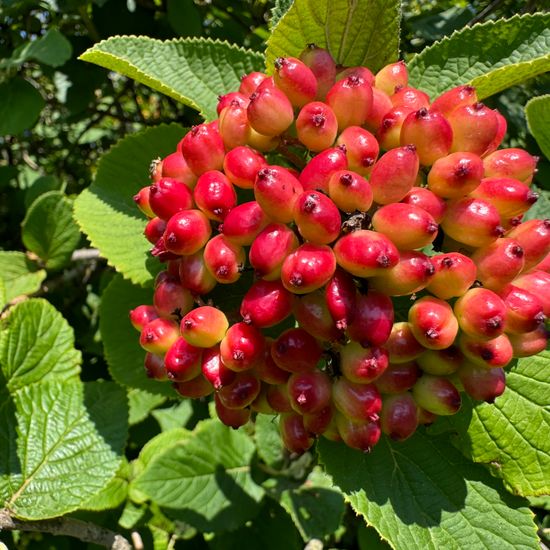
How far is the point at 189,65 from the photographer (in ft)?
5.52

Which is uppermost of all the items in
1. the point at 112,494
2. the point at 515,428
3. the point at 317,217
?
the point at 317,217

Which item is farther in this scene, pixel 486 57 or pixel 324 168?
pixel 486 57

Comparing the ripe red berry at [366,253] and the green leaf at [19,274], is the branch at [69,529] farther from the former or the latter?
the ripe red berry at [366,253]

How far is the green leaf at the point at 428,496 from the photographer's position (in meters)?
1.43

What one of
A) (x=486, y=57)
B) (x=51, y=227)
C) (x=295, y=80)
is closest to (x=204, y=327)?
(x=295, y=80)

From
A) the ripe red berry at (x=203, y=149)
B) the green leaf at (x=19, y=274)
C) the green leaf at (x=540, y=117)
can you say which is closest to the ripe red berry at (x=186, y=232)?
the ripe red berry at (x=203, y=149)

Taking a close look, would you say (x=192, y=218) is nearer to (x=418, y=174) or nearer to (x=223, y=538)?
(x=418, y=174)

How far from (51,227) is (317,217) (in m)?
1.72

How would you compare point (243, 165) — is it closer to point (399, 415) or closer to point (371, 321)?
point (371, 321)

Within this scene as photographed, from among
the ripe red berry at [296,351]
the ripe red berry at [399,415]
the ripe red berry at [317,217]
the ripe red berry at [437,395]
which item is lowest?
the ripe red berry at [399,415]

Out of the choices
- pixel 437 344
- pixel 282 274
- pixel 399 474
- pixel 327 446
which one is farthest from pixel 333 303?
pixel 399 474

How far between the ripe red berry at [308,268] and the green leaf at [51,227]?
161cm

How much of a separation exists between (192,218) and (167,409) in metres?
1.70

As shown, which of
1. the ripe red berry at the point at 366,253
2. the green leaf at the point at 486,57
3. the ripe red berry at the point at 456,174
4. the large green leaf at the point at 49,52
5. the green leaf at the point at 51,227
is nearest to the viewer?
the ripe red berry at the point at 366,253
